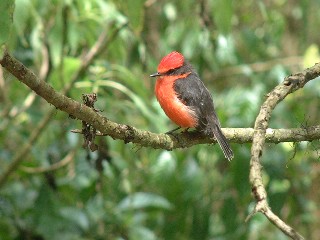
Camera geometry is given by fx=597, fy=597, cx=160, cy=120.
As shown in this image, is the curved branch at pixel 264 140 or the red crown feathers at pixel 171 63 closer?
the curved branch at pixel 264 140

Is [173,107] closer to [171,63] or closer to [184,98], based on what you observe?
[184,98]

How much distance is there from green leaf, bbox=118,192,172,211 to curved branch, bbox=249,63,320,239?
2066mm

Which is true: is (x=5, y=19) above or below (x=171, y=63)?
below

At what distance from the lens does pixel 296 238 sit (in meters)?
1.61

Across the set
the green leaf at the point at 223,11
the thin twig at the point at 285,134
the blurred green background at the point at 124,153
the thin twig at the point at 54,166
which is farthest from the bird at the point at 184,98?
the thin twig at the point at 54,166

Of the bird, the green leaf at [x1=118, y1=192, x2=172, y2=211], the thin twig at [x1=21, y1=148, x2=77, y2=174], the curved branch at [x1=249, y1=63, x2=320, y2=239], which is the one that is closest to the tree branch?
the curved branch at [x1=249, y1=63, x2=320, y2=239]

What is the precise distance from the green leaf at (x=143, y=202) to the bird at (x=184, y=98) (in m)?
0.86

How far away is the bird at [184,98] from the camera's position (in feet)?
12.5

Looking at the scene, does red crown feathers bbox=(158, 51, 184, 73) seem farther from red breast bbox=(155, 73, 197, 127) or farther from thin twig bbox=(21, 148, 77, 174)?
thin twig bbox=(21, 148, 77, 174)

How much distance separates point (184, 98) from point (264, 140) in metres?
1.71

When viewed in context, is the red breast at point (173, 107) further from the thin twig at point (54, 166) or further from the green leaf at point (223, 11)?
the thin twig at point (54, 166)

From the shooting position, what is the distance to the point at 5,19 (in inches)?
57.4

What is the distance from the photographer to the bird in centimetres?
380

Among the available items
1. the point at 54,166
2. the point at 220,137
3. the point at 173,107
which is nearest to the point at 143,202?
the point at 54,166
